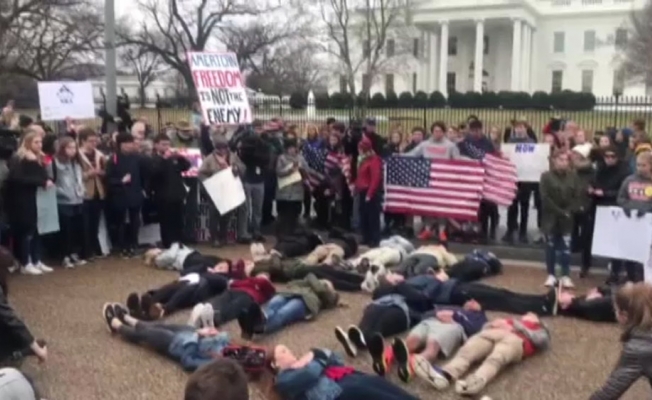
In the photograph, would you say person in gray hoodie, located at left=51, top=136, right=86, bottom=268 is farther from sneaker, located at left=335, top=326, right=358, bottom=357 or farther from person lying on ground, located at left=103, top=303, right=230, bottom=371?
sneaker, located at left=335, top=326, right=358, bottom=357

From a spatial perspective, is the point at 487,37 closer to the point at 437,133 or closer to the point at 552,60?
the point at 552,60

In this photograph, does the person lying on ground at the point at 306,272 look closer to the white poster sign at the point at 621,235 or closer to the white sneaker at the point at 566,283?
the white sneaker at the point at 566,283

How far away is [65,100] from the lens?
47.4ft

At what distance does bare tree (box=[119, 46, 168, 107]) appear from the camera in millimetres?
58344

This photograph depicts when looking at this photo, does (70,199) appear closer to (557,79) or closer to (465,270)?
(465,270)

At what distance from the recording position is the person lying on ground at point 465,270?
33.0 feet

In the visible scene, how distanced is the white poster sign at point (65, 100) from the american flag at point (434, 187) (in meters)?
5.28

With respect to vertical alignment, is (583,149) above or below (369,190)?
above

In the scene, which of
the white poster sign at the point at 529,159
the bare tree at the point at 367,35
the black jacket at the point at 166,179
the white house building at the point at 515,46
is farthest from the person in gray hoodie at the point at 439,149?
the white house building at the point at 515,46

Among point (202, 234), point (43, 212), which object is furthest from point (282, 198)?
point (43, 212)

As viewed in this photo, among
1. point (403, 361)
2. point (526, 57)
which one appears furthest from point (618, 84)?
point (403, 361)

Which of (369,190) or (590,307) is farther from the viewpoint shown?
(369,190)

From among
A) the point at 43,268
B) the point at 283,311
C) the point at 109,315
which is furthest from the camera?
the point at 43,268

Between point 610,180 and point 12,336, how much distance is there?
795 cm
